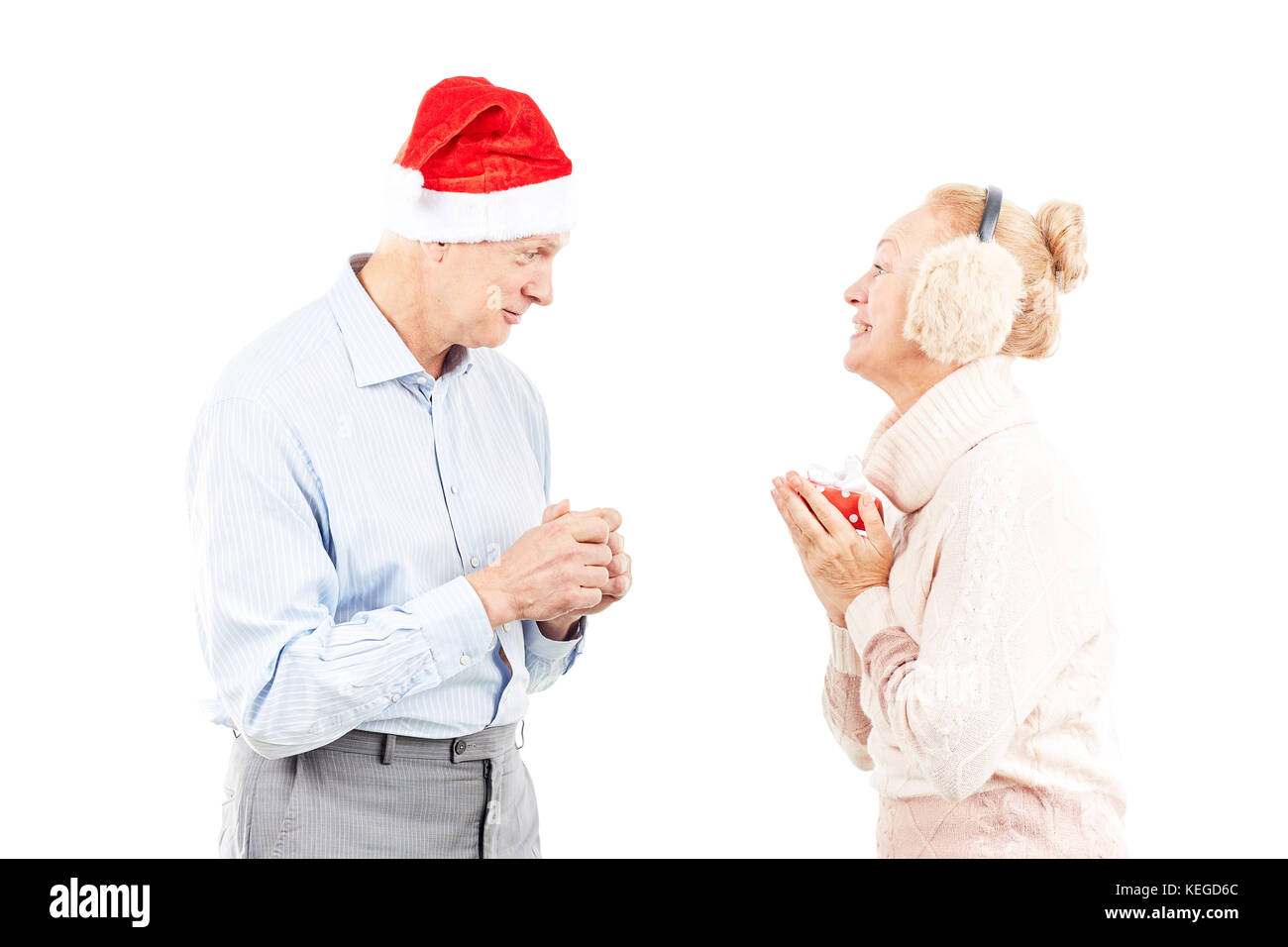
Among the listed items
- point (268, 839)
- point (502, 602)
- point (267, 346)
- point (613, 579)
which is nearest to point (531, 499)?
point (613, 579)

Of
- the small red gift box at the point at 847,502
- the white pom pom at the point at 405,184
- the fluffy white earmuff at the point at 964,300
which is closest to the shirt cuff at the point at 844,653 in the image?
the small red gift box at the point at 847,502

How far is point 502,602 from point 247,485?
1.51ft

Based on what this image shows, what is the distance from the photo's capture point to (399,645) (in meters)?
2.16

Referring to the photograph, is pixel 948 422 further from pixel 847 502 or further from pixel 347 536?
pixel 347 536

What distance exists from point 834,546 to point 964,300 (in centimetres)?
49

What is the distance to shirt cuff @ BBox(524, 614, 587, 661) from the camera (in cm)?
265

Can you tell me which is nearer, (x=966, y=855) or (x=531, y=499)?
(x=966, y=855)

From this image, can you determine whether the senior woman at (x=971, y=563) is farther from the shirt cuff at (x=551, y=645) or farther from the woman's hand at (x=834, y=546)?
the shirt cuff at (x=551, y=645)

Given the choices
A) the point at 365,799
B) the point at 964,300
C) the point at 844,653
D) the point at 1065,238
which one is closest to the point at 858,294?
the point at 964,300

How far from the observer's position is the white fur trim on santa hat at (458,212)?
2389 millimetres

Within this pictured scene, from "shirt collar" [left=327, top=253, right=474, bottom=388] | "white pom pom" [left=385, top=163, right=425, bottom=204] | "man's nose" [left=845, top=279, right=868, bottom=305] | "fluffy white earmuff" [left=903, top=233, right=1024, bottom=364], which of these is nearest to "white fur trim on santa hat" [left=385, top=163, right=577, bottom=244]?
"white pom pom" [left=385, top=163, right=425, bottom=204]

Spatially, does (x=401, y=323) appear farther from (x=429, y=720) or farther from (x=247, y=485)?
(x=429, y=720)

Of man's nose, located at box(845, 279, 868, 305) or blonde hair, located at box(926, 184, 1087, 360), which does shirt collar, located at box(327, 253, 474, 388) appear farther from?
blonde hair, located at box(926, 184, 1087, 360)

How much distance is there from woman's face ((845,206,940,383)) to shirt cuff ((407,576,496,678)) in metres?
0.84
